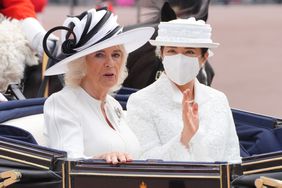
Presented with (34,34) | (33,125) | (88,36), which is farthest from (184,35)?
(34,34)

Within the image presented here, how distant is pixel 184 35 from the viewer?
4332 millimetres

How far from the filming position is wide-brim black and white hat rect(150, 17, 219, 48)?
431 cm

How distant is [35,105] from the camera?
189 inches

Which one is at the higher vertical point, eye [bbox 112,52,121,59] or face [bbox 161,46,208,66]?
face [bbox 161,46,208,66]

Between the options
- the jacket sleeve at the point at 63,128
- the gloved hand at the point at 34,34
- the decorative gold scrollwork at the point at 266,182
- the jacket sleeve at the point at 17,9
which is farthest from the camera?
the jacket sleeve at the point at 17,9

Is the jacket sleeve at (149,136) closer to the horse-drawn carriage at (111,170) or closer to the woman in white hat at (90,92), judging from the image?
the woman in white hat at (90,92)

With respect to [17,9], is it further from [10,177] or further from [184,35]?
[10,177]

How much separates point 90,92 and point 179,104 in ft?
1.28

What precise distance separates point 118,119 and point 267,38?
46.6 feet

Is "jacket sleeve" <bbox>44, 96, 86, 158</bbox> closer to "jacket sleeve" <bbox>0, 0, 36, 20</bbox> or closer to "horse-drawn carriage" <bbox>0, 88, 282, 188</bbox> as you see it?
"horse-drawn carriage" <bbox>0, 88, 282, 188</bbox>

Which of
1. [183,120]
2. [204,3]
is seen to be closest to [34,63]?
[204,3]

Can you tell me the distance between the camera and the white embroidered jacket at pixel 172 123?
4.21 meters

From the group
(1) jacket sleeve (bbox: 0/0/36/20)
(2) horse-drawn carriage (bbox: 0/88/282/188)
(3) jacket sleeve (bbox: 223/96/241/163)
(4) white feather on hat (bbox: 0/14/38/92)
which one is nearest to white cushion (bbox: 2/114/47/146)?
(2) horse-drawn carriage (bbox: 0/88/282/188)

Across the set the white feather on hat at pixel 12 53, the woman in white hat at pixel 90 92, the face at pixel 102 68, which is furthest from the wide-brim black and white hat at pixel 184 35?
the white feather on hat at pixel 12 53
